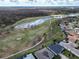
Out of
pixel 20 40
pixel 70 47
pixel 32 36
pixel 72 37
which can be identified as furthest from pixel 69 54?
pixel 20 40

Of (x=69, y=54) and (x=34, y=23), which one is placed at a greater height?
(x=34, y=23)

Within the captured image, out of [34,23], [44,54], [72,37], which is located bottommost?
[44,54]

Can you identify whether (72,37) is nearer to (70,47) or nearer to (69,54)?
(70,47)

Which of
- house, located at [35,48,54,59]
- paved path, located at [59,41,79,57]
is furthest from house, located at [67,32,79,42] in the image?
house, located at [35,48,54,59]

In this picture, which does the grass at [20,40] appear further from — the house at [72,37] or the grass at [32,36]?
the house at [72,37]

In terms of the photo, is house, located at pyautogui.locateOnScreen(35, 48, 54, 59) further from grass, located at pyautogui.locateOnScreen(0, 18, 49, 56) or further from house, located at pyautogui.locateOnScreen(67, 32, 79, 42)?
house, located at pyautogui.locateOnScreen(67, 32, 79, 42)

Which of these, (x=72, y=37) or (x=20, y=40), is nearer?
(x=20, y=40)

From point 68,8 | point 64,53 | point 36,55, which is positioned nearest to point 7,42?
point 36,55
